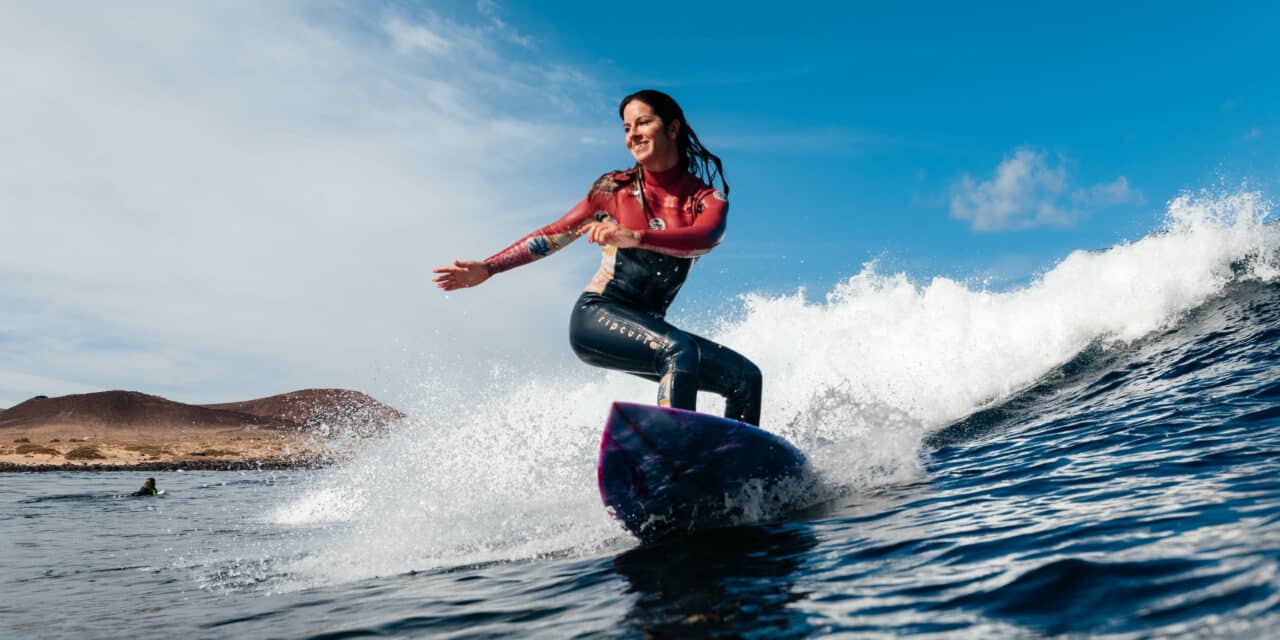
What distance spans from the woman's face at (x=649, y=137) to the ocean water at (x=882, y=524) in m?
2.50

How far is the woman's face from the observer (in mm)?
5219

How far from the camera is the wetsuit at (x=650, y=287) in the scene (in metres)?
5.06

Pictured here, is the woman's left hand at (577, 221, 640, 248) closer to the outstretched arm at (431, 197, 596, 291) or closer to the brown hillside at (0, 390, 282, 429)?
the outstretched arm at (431, 197, 596, 291)

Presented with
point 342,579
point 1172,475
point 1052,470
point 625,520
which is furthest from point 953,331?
point 342,579

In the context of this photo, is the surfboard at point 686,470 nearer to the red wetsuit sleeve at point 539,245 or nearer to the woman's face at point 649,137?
the red wetsuit sleeve at point 539,245

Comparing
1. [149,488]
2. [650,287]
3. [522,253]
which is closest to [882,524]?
[650,287]

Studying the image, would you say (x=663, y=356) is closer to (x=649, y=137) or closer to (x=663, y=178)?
(x=663, y=178)

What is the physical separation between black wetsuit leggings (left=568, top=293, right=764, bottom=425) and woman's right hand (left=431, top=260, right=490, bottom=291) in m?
0.74

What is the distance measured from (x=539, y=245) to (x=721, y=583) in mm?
2900

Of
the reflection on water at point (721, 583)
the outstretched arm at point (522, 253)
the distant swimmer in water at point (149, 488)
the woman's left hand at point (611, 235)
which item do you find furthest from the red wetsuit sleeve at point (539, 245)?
the distant swimmer in water at point (149, 488)

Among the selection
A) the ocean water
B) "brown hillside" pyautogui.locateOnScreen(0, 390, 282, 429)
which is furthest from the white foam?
"brown hillside" pyautogui.locateOnScreen(0, 390, 282, 429)

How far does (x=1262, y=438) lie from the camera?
17.3 ft

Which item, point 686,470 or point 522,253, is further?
point 522,253

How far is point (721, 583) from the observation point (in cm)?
363
